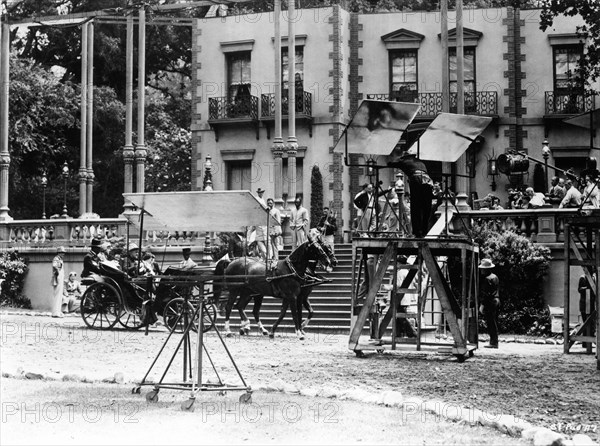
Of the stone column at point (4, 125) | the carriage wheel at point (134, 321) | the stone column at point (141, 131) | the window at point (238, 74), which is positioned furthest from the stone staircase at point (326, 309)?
the window at point (238, 74)

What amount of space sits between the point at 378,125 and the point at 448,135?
145cm

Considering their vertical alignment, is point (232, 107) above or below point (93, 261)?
above

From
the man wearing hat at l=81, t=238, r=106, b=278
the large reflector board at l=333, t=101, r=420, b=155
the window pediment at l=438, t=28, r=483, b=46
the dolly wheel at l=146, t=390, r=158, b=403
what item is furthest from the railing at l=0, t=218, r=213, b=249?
the dolly wheel at l=146, t=390, r=158, b=403

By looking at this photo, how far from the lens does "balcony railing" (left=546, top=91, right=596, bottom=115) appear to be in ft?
126

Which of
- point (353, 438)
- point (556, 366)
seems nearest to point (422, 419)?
point (353, 438)

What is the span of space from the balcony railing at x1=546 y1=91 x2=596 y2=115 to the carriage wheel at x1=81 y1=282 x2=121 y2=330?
20.1 meters

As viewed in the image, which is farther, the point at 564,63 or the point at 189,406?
the point at 564,63

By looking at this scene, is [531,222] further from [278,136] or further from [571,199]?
[278,136]

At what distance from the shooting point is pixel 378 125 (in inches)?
728

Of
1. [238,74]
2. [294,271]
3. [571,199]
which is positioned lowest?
[294,271]

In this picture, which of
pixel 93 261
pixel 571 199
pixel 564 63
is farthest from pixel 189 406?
pixel 564 63

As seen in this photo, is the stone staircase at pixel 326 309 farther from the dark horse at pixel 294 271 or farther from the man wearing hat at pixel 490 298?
the man wearing hat at pixel 490 298

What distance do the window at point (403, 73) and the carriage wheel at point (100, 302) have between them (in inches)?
714

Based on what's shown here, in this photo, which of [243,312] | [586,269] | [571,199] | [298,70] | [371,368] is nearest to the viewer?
[371,368]
